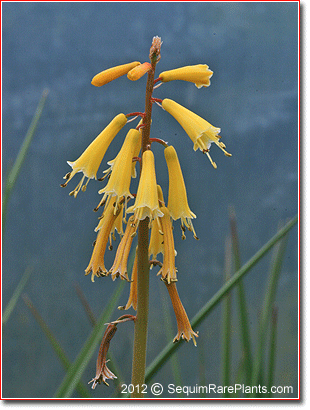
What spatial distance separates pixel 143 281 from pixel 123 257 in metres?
0.06

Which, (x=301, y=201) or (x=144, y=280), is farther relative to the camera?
(x=301, y=201)

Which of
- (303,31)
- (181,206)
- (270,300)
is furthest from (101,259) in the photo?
(303,31)

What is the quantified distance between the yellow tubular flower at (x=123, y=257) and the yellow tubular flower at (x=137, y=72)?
25 cm

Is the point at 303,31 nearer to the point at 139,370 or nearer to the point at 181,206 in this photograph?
the point at 181,206

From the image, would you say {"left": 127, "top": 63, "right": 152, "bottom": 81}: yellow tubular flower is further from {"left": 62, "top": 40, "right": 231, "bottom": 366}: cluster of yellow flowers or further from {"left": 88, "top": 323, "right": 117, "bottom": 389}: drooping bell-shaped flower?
{"left": 88, "top": 323, "right": 117, "bottom": 389}: drooping bell-shaped flower

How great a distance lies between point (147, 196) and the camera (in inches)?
26.3

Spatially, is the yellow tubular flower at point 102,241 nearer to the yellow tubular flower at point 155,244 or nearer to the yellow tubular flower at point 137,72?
the yellow tubular flower at point 155,244

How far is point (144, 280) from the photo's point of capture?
2.29ft

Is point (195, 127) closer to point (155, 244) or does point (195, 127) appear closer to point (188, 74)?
point (188, 74)

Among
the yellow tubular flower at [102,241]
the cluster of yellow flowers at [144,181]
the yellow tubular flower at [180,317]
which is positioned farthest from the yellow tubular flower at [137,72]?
the yellow tubular flower at [180,317]

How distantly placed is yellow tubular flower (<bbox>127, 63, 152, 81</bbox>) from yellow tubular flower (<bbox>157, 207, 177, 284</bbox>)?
0.82 ft

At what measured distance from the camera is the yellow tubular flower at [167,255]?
0.70 m

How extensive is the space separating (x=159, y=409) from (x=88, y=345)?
1.08 ft

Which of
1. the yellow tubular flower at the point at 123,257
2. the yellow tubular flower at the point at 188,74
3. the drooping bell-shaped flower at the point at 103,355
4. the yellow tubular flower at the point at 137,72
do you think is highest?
the yellow tubular flower at the point at 188,74
